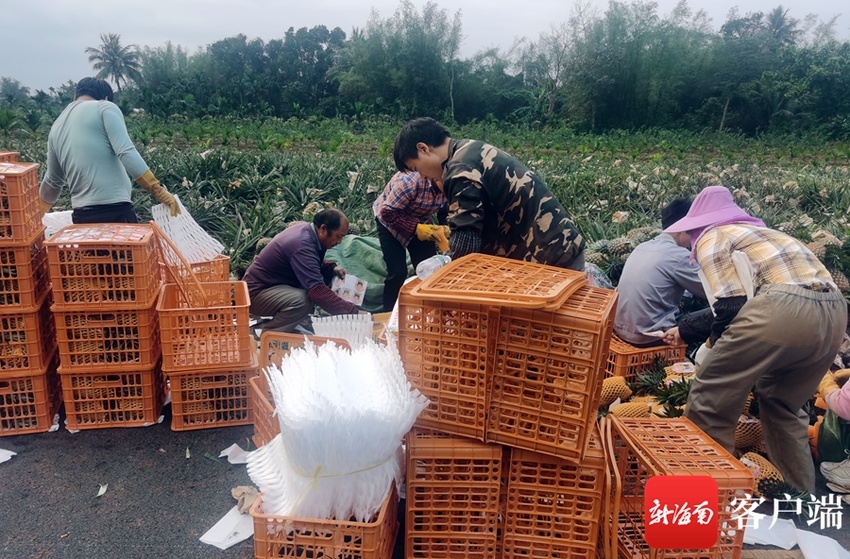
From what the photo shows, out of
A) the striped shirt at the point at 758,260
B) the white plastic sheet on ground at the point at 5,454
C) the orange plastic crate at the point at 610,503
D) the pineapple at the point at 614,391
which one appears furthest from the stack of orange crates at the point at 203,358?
the striped shirt at the point at 758,260

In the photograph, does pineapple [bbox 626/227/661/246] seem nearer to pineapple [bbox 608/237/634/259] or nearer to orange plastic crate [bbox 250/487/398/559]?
pineapple [bbox 608/237/634/259]

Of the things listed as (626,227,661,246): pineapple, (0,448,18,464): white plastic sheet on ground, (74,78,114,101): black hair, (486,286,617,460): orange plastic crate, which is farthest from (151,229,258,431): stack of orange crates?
(626,227,661,246): pineapple

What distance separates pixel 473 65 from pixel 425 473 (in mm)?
46455

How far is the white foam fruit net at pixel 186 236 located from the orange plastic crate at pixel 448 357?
239 cm

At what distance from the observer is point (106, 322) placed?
125 inches

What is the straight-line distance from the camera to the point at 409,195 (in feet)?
15.6

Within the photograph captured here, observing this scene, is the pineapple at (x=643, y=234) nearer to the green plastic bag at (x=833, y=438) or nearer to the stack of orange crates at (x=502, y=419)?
the green plastic bag at (x=833, y=438)

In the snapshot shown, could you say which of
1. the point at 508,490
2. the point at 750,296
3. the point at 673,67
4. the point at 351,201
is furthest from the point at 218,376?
the point at 673,67

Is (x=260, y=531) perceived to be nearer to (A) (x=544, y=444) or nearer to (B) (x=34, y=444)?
(A) (x=544, y=444)

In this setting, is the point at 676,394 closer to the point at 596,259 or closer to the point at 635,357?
the point at 635,357

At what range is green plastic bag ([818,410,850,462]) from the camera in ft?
10.4

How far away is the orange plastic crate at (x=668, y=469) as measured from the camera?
205cm

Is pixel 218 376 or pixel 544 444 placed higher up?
pixel 544 444

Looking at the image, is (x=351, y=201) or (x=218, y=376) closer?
(x=218, y=376)
